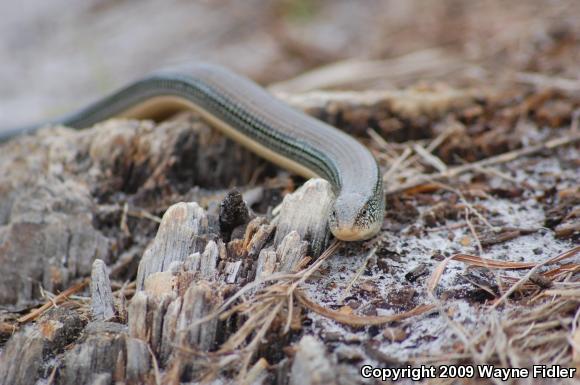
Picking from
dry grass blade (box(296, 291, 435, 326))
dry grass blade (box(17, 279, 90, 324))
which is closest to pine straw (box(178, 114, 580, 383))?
dry grass blade (box(296, 291, 435, 326))

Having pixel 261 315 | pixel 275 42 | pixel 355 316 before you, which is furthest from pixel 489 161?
pixel 275 42

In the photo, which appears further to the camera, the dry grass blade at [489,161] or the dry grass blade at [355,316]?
the dry grass blade at [489,161]

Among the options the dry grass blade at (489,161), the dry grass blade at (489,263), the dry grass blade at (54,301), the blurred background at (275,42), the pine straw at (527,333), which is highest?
the blurred background at (275,42)

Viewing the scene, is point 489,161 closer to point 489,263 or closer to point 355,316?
point 489,263

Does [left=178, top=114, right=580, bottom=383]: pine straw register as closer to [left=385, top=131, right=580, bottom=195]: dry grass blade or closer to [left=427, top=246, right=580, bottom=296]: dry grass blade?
[left=427, top=246, right=580, bottom=296]: dry grass blade

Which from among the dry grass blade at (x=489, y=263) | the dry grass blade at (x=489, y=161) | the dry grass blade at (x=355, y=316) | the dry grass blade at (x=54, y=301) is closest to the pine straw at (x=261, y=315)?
the dry grass blade at (x=355, y=316)

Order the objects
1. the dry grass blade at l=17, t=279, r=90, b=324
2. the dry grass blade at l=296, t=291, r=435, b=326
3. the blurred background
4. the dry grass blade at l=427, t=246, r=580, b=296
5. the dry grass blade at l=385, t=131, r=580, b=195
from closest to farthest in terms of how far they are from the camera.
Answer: the dry grass blade at l=296, t=291, r=435, b=326
the dry grass blade at l=427, t=246, r=580, b=296
the dry grass blade at l=17, t=279, r=90, b=324
the dry grass blade at l=385, t=131, r=580, b=195
the blurred background

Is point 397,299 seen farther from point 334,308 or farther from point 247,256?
point 247,256

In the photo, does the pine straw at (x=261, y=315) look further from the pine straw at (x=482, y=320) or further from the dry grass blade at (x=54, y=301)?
the dry grass blade at (x=54, y=301)
